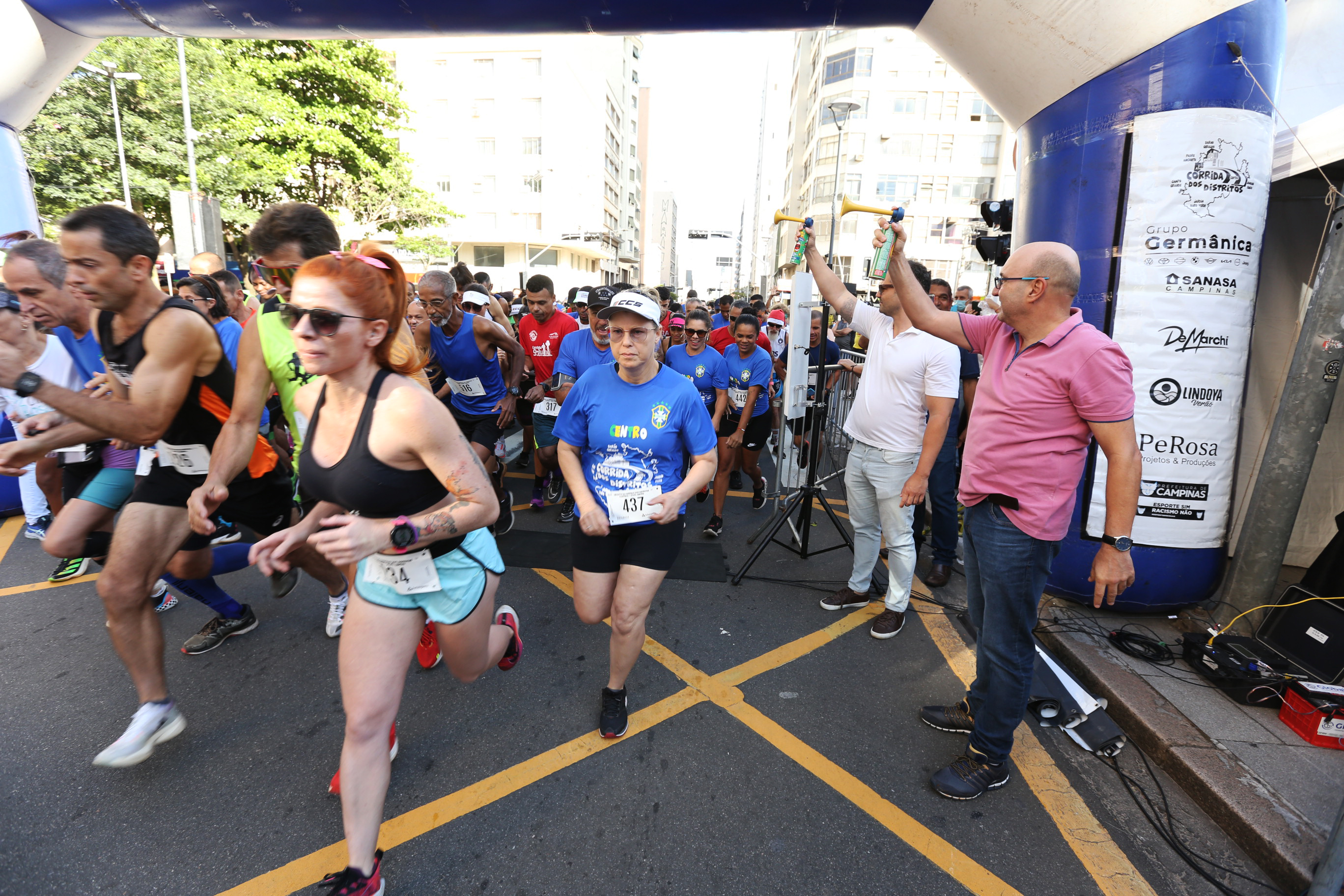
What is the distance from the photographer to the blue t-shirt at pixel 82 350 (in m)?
3.64

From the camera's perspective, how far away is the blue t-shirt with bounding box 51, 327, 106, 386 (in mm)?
3645

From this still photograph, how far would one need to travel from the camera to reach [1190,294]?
3.58 metres

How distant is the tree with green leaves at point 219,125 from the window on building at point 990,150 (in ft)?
136

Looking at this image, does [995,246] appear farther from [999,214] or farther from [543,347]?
[543,347]

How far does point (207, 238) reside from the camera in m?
9.22

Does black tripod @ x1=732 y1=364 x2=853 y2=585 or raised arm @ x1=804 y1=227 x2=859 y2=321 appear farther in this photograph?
black tripod @ x1=732 y1=364 x2=853 y2=585

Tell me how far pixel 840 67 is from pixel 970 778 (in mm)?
56626

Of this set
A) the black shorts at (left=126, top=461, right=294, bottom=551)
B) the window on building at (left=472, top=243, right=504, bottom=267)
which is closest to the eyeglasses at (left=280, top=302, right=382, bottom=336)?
the black shorts at (left=126, top=461, right=294, bottom=551)

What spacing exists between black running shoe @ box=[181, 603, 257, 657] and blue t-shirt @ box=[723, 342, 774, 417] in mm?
4203

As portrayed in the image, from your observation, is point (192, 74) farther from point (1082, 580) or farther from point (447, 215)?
point (1082, 580)

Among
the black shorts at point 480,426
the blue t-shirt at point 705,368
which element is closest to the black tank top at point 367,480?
the black shorts at point 480,426

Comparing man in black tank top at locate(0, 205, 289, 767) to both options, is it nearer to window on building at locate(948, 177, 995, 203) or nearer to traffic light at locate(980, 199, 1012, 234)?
traffic light at locate(980, 199, 1012, 234)

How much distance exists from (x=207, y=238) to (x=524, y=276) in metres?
39.1

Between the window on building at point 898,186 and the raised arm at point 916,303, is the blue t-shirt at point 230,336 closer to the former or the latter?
the raised arm at point 916,303
